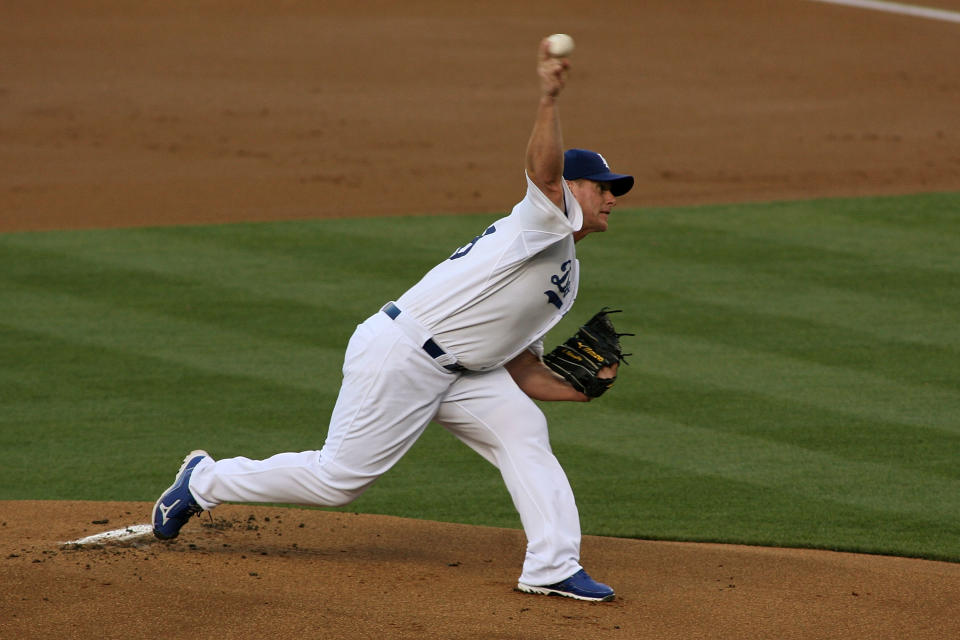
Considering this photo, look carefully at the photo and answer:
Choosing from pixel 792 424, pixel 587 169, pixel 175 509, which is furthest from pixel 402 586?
pixel 792 424

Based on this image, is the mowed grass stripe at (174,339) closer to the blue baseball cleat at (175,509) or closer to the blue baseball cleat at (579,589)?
the blue baseball cleat at (175,509)

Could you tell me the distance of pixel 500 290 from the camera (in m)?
5.01

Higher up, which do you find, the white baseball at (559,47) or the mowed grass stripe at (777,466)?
the white baseball at (559,47)

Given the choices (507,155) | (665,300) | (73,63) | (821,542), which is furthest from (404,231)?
(73,63)

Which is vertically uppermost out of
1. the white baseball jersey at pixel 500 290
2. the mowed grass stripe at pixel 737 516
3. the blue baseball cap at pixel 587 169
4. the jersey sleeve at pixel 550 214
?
the blue baseball cap at pixel 587 169

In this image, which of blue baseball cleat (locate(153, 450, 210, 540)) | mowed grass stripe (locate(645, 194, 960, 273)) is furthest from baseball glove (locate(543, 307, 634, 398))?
mowed grass stripe (locate(645, 194, 960, 273))

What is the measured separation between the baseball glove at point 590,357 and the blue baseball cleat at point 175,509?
141 centimetres

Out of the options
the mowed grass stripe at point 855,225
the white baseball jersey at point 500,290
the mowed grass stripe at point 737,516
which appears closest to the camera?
the white baseball jersey at point 500,290

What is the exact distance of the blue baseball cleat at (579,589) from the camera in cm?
496

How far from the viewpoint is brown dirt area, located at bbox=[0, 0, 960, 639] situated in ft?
15.8

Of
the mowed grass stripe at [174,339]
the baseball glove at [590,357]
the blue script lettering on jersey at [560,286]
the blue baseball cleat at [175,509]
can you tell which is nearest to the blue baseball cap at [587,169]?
the blue script lettering on jersey at [560,286]

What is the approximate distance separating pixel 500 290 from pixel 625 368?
3.88 metres

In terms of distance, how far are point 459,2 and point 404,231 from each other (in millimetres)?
12397

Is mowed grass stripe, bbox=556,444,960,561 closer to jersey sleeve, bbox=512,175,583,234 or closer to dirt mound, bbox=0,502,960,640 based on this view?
dirt mound, bbox=0,502,960,640
